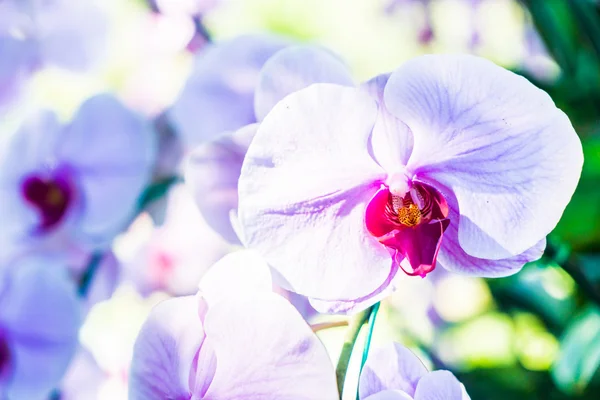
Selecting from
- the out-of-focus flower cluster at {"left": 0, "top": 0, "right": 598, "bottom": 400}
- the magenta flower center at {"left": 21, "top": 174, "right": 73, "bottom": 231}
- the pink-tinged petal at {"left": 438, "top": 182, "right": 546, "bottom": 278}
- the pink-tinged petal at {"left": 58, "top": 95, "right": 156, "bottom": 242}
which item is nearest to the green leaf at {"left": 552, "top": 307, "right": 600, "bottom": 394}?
the out-of-focus flower cluster at {"left": 0, "top": 0, "right": 598, "bottom": 400}

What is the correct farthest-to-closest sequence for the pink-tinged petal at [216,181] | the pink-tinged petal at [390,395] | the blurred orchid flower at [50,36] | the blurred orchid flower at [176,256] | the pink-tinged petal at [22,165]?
the blurred orchid flower at [176,256], the blurred orchid flower at [50,36], the pink-tinged petal at [22,165], the pink-tinged petal at [216,181], the pink-tinged petal at [390,395]

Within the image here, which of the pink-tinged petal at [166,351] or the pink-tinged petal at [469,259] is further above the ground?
the pink-tinged petal at [469,259]

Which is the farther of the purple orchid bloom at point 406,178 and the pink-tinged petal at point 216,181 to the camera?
the pink-tinged petal at point 216,181

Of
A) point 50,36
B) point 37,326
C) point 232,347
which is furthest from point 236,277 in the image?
point 50,36

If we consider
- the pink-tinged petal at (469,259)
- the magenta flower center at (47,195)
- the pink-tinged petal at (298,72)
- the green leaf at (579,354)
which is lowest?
the green leaf at (579,354)

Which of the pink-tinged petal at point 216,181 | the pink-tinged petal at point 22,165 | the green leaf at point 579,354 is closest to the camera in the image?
the pink-tinged petal at point 216,181

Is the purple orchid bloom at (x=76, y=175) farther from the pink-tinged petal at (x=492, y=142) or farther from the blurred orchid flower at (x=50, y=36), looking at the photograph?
the pink-tinged petal at (x=492, y=142)

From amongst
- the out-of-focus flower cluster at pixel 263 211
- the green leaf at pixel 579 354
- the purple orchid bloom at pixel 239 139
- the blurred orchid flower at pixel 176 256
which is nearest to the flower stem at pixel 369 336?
the out-of-focus flower cluster at pixel 263 211

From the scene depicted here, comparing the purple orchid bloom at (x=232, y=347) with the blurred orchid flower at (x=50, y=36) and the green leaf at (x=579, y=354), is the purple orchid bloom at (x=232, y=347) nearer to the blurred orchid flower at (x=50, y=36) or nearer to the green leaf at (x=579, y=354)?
the green leaf at (x=579, y=354)
